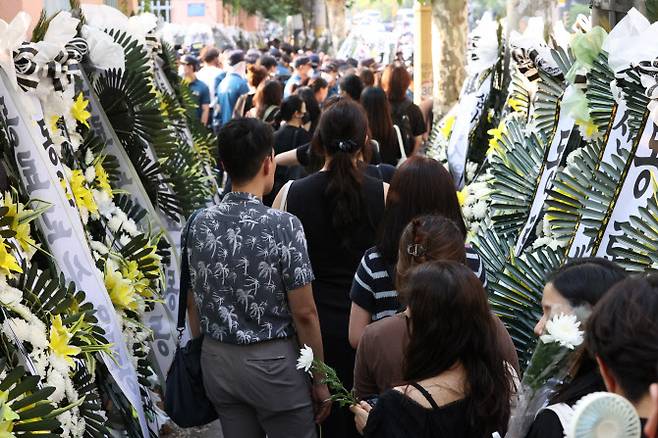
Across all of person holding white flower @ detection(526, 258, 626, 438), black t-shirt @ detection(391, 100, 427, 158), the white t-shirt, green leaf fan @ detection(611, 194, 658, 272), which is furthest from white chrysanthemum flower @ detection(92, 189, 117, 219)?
the white t-shirt

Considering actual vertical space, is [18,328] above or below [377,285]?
below

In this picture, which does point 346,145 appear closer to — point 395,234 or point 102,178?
point 395,234

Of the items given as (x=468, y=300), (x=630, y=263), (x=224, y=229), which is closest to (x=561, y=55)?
(x=630, y=263)

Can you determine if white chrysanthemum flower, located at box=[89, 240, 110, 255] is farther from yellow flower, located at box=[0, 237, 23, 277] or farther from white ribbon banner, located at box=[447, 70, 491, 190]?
white ribbon banner, located at box=[447, 70, 491, 190]

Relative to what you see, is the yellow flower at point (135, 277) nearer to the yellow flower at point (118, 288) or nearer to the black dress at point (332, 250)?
the yellow flower at point (118, 288)

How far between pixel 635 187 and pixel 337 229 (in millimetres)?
1243

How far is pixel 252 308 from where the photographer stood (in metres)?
4.32

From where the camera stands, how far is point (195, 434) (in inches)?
256

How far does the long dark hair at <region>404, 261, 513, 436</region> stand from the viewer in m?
3.02

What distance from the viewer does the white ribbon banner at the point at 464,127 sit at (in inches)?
341

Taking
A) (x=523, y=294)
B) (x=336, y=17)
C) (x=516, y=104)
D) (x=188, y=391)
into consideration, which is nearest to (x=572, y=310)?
(x=523, y=294)

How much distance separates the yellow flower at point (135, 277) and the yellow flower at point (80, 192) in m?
0.32

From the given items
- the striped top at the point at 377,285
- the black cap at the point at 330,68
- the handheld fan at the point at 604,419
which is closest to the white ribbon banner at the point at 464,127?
the striped top at the point at 377,285

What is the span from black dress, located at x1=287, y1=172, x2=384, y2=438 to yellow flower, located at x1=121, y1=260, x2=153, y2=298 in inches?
37.4
